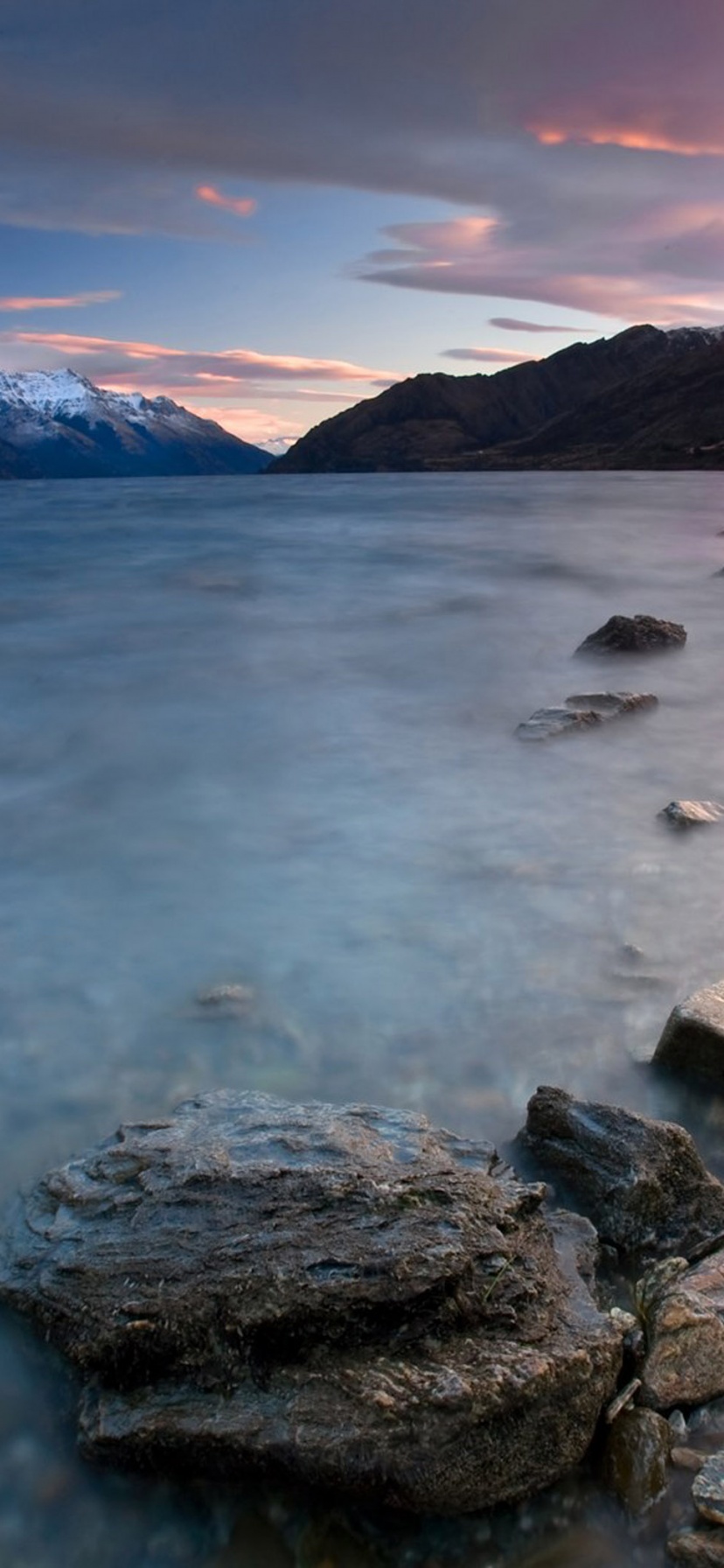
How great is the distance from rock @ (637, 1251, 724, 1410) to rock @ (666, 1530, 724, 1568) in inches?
14.6

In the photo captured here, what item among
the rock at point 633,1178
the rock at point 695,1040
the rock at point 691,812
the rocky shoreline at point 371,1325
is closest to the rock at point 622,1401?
the rocky shoreline at point 371,1325

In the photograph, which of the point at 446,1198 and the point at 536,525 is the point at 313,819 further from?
the point at 536,525

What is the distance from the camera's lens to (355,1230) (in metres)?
3.23

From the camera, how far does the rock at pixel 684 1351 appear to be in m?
3.11

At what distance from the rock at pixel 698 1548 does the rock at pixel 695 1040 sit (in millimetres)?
2073

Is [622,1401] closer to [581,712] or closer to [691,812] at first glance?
[691,812]

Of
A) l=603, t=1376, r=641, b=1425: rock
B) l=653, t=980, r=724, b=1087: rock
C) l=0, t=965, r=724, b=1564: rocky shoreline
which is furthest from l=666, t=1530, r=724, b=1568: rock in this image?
l=653, t=980, r=724, b=1087: rock

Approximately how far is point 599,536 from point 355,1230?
29.7 meters

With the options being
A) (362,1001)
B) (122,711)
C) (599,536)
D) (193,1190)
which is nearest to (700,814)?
(362,1001)

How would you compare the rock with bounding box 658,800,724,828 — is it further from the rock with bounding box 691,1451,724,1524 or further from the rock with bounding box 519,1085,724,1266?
the rock with bounding box 691,1451,724,1524

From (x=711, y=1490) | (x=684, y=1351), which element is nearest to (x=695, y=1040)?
(x=684, y=1351)

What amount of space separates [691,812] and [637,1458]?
205 inches

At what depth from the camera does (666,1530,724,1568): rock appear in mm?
2709

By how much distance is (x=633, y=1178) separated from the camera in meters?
3.85
